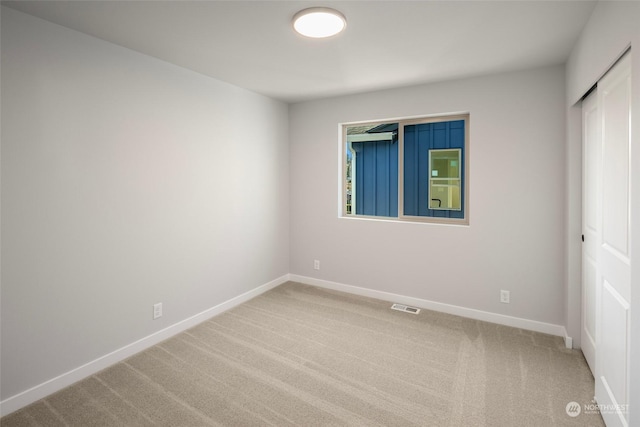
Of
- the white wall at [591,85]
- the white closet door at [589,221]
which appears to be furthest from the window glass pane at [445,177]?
the white closet door at [589,221]

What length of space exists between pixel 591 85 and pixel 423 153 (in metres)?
3.57

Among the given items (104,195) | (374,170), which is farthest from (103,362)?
(374,170)

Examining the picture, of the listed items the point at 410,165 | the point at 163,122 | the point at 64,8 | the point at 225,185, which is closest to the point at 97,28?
the point at 64,8

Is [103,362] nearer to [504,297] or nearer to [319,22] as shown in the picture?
[319,22]

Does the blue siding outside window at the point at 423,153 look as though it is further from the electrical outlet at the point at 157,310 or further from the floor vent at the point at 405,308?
the electrical outlet at the point at 157,310

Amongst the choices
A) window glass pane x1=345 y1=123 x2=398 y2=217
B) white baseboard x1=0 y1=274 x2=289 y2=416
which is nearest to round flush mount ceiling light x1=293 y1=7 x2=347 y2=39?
white baseboard x1=0 y1=274 x2=289 y2=416

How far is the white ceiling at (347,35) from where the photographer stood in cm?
195

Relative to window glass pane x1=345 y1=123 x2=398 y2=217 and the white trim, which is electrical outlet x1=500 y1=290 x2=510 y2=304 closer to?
window glass pane x1=345 y1=123 x2=398 y2=217

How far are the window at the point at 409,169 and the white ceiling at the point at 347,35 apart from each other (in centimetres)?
116

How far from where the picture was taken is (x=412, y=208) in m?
5.98

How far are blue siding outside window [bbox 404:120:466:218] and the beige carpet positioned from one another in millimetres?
2887

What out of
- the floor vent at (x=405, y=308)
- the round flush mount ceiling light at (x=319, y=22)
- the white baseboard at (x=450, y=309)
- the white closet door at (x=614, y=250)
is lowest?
the floor vent at (x=405, y=308)

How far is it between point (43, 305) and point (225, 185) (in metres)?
1.84

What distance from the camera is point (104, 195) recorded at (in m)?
2.45
